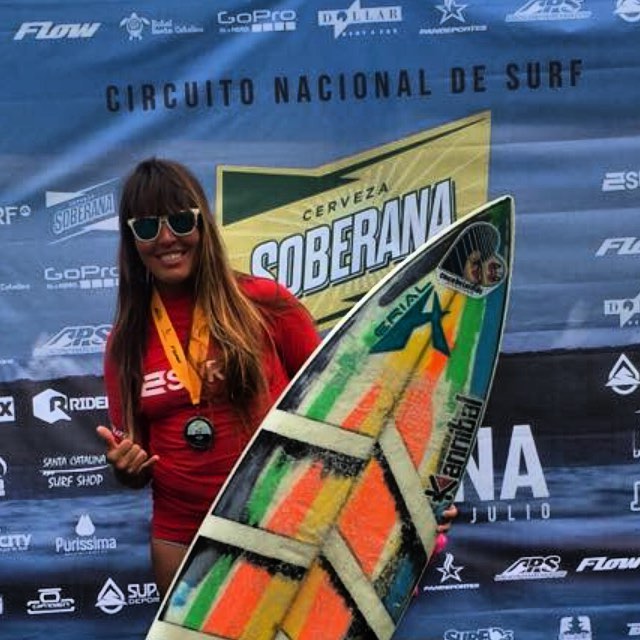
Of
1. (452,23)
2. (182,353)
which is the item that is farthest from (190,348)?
(452,23)

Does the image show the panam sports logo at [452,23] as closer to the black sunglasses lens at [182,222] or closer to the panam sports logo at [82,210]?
the panam sports logo at [82,210]

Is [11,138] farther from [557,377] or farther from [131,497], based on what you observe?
[557,377]

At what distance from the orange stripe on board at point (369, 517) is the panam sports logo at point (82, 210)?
63.3 inches

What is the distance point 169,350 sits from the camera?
310 centimetres

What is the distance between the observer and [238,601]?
314 centimetres

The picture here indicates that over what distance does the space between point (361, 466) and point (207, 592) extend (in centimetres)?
44

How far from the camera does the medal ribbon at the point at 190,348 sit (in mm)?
3062

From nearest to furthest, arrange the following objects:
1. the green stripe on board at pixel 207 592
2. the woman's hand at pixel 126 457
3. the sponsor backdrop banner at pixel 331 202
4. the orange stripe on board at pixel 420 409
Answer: the woman's hand at pixel 126 457, the green stripe on board at pixel 207 592, the orange stripe on board at pixel 420 409, the sponsor backdrop banner at pixel 331 202

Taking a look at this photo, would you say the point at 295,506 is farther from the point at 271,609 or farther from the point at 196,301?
the point at 196,301

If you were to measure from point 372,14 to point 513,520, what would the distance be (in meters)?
1.64

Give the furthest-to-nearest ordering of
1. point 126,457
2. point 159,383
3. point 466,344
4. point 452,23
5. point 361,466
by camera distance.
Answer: point 452,23 < point 466,344 < point 361,466 < point 159,383 < point 126,457

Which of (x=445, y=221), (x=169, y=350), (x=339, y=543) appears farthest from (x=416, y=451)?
(x=445, y=221)

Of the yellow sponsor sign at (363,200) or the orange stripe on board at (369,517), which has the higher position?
the yellow sponsor sign at (363,200)

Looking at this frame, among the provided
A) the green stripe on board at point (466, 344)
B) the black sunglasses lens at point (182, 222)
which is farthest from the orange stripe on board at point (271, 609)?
the black sunglasses lens at point (182, 222)
